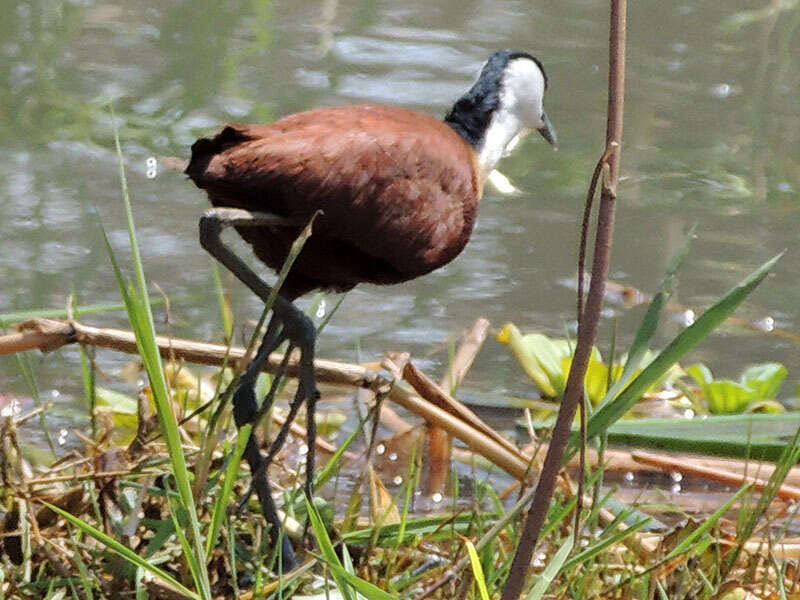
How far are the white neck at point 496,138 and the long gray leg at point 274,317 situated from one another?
1.48 feet

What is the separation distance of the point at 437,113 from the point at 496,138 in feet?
6.45

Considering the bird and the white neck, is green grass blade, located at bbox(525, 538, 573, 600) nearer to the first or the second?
the bird

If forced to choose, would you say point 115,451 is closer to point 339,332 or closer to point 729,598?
point 729,598

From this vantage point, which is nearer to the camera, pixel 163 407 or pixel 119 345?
pixel 163 407

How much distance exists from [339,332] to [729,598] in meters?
1.47

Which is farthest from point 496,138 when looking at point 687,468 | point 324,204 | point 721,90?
point 721,90

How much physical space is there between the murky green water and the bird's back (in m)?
0.70

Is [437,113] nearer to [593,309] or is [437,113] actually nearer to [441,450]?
[441,450]

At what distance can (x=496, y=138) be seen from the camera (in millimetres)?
2340

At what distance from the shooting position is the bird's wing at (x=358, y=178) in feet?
5.95

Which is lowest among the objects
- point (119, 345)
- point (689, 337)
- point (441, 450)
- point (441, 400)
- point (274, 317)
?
point (441, 450)

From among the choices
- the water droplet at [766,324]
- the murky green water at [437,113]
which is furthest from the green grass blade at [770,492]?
the water droplet at [766,324]

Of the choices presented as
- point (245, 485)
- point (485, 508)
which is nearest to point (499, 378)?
point (485, 508)

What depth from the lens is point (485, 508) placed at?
2664 mm
